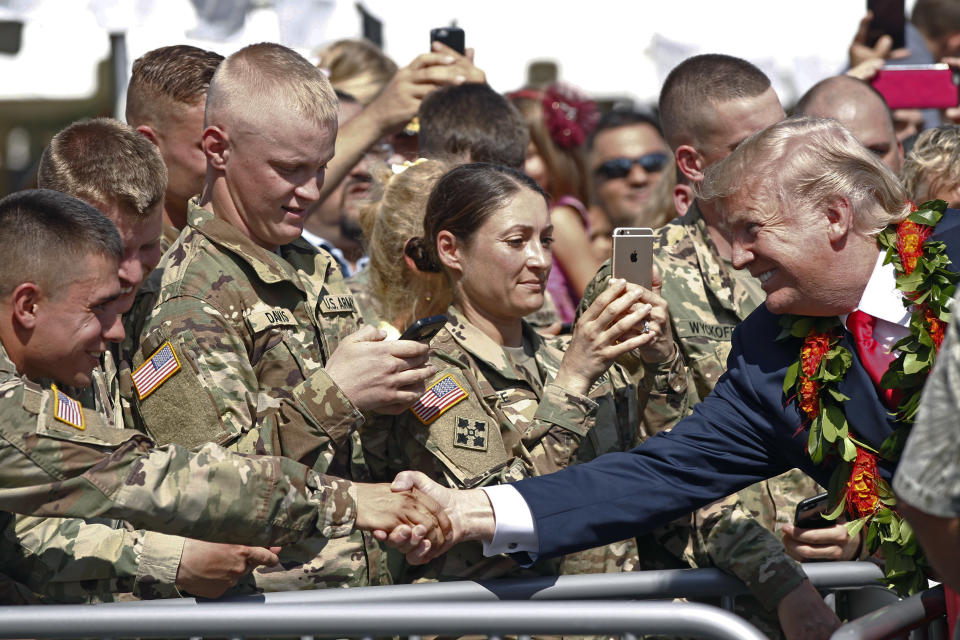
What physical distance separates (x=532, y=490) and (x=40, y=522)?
1.32m

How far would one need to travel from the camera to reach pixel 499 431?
12.1ft

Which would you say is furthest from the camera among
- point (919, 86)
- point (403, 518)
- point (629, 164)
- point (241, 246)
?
point (629, 164)

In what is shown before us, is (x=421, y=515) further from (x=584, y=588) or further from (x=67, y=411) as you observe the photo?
(x=67, y=411)

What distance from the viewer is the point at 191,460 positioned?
A: 3029 millimetres

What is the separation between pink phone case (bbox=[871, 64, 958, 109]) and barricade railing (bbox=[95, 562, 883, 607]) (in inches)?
142

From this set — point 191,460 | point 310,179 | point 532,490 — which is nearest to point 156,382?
point 191,460

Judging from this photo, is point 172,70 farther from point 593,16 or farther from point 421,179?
point 593,16

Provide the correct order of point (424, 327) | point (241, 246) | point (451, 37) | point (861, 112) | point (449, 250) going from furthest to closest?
1. point (451, 37)
2. point (861, 112)
3. point (449, 250)
4. point (241, 246)
5. point (424, 327)

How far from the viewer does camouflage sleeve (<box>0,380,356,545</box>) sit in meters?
2.86

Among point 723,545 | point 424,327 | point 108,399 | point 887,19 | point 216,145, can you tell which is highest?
point 887,19

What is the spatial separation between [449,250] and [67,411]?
161cm

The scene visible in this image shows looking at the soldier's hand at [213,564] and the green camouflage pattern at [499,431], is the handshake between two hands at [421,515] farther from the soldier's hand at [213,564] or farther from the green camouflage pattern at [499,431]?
the soldier's hand at [213,564]

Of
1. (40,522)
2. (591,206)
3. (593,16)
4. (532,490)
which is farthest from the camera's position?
(593,16)

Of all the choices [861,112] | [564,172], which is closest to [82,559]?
[861,112]
